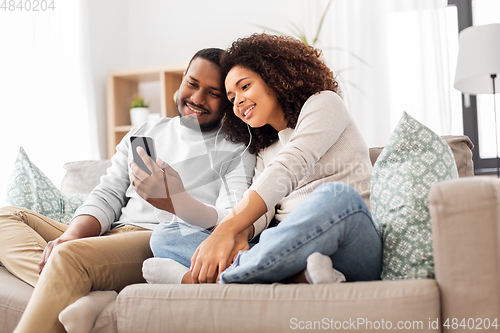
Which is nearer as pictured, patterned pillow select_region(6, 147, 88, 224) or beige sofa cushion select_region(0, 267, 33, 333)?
beige sofa cushion select_region(0, 267, 33, 333)

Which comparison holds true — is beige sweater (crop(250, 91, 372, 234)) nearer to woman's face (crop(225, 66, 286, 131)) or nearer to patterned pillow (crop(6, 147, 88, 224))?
woman's face (crop(225, 66, 286, 131))

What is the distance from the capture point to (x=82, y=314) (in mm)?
820

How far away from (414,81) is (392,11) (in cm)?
48

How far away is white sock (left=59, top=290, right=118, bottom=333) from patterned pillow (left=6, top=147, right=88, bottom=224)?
735 mm

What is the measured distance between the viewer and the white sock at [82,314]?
80cm

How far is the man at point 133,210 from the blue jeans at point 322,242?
326mm

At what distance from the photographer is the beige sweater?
102 cm

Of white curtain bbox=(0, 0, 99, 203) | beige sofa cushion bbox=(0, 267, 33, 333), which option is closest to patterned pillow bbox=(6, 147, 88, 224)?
beige sofa cushion bbox=(0, 267, 33, 333)

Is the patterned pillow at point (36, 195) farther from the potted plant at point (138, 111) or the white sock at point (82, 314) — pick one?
the potted plant at point (138, 111)

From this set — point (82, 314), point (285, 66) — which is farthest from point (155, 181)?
point (285, 66)

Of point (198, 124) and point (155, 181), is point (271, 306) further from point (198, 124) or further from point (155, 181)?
point (198, 124)

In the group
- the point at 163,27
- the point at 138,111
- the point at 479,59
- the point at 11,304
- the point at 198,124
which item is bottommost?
the point at 11,304

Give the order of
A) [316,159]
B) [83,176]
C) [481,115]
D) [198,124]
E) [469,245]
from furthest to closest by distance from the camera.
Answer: [481,115] → [83,176] → [198,124] → [316,159] → [469,245]

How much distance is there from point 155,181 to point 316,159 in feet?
1.36
